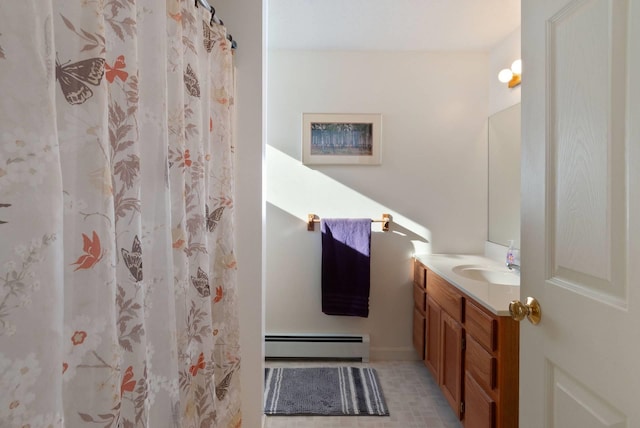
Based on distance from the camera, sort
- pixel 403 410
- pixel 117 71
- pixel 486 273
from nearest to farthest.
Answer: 1. pixel 117 71
2. pixel 403 410
3. pixel 486 273

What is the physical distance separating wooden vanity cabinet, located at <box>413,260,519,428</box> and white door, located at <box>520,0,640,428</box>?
411mm

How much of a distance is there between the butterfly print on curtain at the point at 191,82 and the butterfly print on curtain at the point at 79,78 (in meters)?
0.41

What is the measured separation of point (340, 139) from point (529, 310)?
1945 millimetres

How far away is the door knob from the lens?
33.6 inches

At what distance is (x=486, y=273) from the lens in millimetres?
2117

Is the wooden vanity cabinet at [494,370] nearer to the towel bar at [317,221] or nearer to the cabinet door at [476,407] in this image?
the cabinet door at [476,407]

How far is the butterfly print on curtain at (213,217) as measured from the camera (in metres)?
1.22

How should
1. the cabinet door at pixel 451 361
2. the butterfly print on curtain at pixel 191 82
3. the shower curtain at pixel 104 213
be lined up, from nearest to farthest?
the shower curtain at pixel 104 213, the butterfly print on curtain at pixel 191 82, the cabinet door at pixel 451 361

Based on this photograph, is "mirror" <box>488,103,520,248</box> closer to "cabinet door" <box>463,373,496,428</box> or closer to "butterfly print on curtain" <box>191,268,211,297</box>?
"cabinet door" <box>463,373,496,428</box>

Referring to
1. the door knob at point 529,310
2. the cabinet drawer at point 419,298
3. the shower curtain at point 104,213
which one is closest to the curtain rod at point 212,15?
the shower curtain at point 104,213

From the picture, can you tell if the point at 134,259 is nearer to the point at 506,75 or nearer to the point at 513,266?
the point at 513,266

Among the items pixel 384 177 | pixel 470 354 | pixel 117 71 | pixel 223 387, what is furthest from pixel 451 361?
pixel 117 71

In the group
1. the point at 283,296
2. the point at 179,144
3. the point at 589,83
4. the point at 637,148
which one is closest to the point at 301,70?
the point at 283,296

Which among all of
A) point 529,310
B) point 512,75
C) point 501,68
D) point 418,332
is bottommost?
point 418,332
